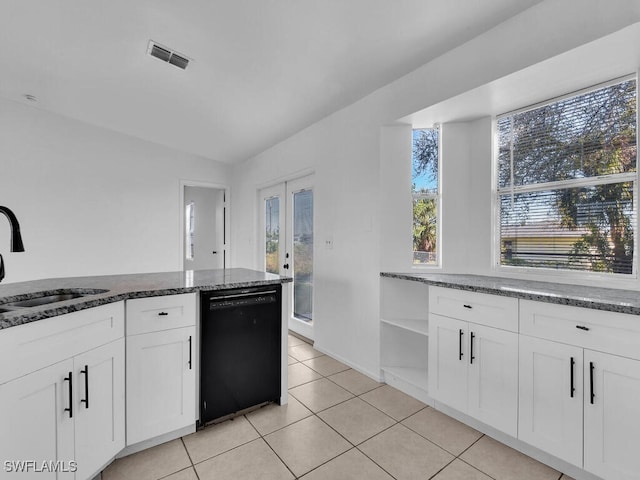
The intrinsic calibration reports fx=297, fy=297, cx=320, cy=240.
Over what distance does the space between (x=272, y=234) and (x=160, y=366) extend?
112 inches

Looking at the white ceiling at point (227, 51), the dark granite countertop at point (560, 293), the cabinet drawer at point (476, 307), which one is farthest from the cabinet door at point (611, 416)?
the white ceiling at point (227, 51)

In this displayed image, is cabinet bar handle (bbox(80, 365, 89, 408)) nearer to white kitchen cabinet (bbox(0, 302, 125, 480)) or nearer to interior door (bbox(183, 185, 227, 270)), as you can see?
white kitchen cabinet (bbox(0, 302, 125, 480))

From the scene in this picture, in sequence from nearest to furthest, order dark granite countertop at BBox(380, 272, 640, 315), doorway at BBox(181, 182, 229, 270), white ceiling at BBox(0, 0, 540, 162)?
dark granite countertop at BBox(380, 272, 640, 315), white ceiling at BBox(0, 0, 540, 162), doorway at BBox(181, 182, 229, 270)

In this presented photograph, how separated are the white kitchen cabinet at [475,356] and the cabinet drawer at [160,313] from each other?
1.73 m

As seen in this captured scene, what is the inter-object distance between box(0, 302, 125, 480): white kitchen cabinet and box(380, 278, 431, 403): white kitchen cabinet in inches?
78.8

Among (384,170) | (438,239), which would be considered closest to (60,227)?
(384,170)

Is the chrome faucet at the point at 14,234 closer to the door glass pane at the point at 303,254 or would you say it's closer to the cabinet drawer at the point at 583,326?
the door glass pane at the point at 303,254

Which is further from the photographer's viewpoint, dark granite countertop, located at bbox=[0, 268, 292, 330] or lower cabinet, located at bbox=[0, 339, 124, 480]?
dark granite countertop, located at bbox=[0, 268, 292, 330]

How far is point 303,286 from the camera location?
154 inches

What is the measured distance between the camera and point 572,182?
2.12 metres

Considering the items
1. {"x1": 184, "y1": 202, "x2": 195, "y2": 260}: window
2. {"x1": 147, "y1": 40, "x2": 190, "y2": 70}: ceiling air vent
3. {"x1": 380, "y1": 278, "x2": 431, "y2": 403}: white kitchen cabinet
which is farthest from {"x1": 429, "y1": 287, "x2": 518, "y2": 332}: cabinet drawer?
{"x1": 184, "y1": 202, "x2": 195, "y2": 260}: window

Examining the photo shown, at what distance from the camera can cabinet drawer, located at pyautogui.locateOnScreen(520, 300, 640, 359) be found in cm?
140

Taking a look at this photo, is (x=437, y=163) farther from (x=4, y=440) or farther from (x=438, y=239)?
(x=4, y=440)

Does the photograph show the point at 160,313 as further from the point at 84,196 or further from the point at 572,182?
the point at 84,196
